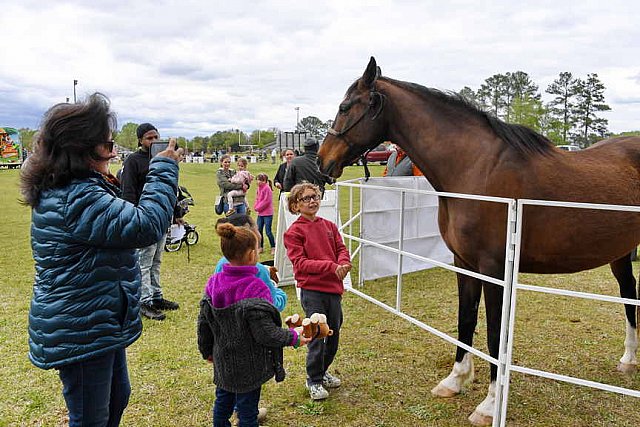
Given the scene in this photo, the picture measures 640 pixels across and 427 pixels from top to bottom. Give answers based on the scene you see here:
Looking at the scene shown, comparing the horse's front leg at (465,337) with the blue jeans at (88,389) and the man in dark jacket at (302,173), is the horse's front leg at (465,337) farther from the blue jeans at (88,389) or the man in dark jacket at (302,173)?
the man in dark jacket at (302,173)

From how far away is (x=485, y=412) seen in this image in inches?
115

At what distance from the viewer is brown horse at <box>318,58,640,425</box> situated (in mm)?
2936

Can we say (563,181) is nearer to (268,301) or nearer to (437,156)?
(437,156)

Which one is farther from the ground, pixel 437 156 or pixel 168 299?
pixel 437 156

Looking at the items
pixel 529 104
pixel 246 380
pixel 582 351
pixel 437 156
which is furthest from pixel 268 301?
pixel 529 104

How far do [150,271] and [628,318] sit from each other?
4.63 m

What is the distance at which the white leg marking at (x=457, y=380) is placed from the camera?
3.31 meters

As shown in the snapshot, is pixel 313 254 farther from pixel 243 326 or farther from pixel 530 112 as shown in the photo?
pixel 530 112

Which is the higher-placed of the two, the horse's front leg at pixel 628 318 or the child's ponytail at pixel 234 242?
the child's ponytail at pixel 234 242

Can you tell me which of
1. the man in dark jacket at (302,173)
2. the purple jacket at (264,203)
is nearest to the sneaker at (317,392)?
the man in dark jacket at (302,173)

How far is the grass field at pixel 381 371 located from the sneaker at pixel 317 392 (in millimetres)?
58

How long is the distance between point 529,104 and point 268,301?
143 feet

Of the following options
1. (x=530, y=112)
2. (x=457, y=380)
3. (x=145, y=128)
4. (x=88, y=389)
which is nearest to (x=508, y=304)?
(x=457, y=380)

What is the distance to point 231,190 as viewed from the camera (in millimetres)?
8953
